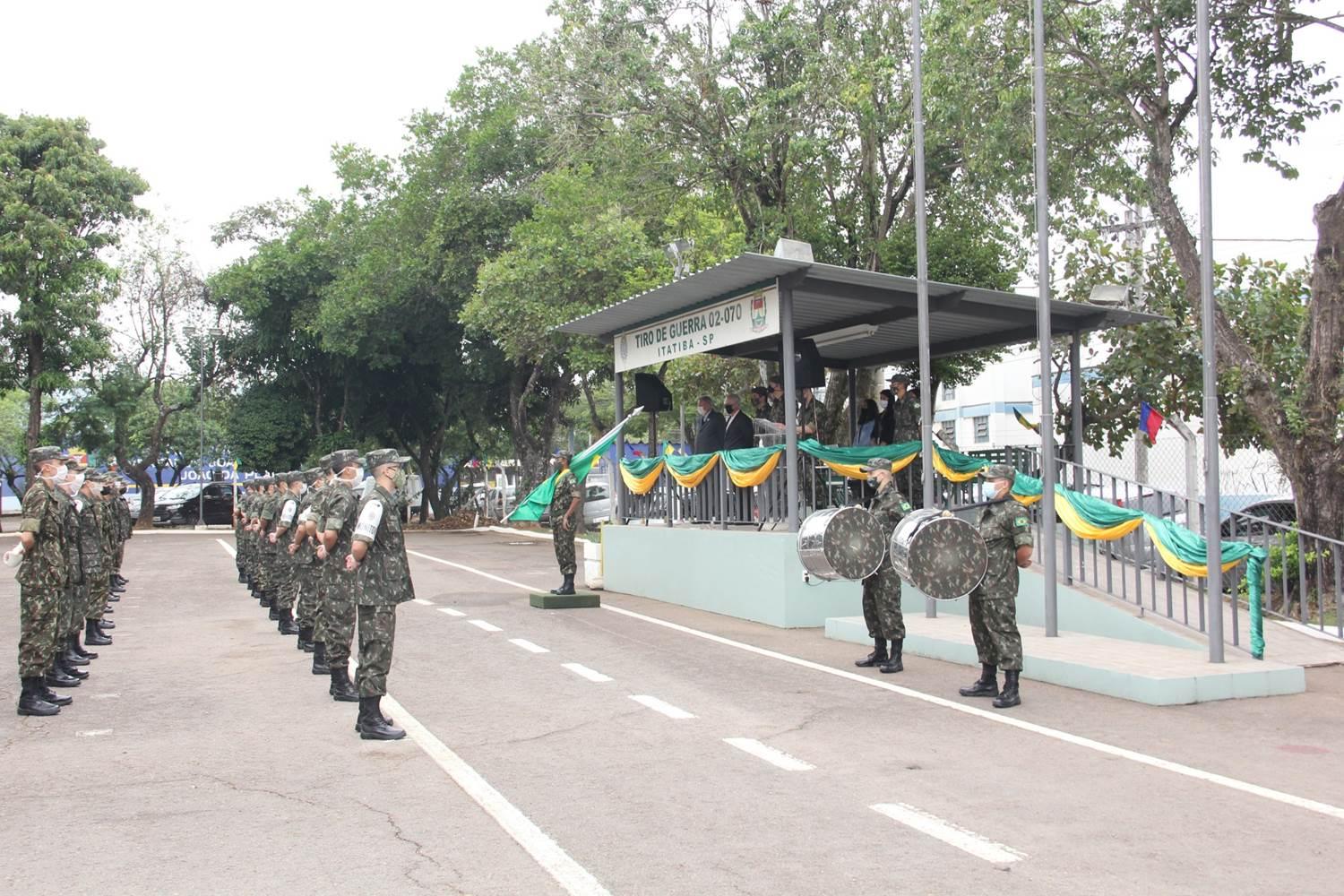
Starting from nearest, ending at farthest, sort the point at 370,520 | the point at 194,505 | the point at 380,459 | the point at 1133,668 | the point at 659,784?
the point at 659,784
the point at 370,520
the point at 380,459
the point at 1133,668
the point at 194,505

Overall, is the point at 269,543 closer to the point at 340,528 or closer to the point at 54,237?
the point at 340,528

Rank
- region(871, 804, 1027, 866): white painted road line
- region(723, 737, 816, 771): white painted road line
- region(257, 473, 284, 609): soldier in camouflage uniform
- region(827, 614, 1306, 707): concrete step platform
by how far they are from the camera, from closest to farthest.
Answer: region(871, 804, 1027, 866): white painted road line < region(723, 737, 816, 771): white painted road line < region(827, 614, 1306, 707): concrete step platform < region(257, 473, 284, 609): soldier in camouflage uniform

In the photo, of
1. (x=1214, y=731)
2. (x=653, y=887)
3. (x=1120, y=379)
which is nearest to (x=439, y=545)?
(x=1120, y=379)

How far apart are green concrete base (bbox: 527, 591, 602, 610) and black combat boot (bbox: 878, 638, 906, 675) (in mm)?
6136

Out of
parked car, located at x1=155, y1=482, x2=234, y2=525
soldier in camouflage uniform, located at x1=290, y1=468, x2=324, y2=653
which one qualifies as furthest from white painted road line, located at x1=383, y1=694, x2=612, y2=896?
parked car, located at x1=155, y1=482, x2=234, y2=525

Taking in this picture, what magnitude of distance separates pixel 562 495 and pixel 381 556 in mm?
8619

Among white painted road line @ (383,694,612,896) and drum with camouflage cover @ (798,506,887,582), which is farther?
drum with camouflage cover @ (798,506,887,582)

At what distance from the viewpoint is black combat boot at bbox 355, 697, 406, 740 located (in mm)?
7941

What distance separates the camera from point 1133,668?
958cm

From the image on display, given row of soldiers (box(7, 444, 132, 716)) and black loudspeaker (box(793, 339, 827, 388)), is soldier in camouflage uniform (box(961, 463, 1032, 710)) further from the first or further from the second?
black loudspeaker (box(793, 339, 827, 388))

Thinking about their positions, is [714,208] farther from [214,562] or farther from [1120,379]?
[214,562]

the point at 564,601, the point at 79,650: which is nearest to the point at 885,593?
the point at 564,601

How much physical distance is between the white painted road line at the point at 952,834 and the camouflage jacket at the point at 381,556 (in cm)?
338

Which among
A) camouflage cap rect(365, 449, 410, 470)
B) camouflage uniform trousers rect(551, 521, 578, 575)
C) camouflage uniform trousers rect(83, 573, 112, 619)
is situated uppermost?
camouflage cap rect(365, 449, 410, 470)
